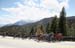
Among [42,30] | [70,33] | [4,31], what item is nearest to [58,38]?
[42,30]

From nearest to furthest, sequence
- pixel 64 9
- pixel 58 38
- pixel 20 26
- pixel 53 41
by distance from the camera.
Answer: pixel 53 41, pixel 58 38, pixel 20 26, pixel 64 9

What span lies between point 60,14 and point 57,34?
3101 millimetres

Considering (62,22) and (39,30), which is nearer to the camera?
(39,30)

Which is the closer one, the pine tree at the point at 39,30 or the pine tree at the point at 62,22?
the pine tree at the point at 39,30

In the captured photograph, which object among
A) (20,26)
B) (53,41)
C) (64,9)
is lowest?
(53,41)

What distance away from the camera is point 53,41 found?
14836 mm

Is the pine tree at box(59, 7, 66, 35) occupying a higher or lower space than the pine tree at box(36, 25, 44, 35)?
higher

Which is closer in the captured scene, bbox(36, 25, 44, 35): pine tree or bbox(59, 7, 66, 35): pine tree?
bbox(36, 25, 44, 35): pine tree

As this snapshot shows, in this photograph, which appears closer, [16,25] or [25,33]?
[16,25]

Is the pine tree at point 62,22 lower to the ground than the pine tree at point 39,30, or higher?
higher

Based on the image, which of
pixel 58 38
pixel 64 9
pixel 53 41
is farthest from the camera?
pixel 64 9

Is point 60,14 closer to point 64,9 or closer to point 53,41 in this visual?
point 64,9

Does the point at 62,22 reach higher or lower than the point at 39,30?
higher

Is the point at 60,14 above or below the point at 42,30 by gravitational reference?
above
